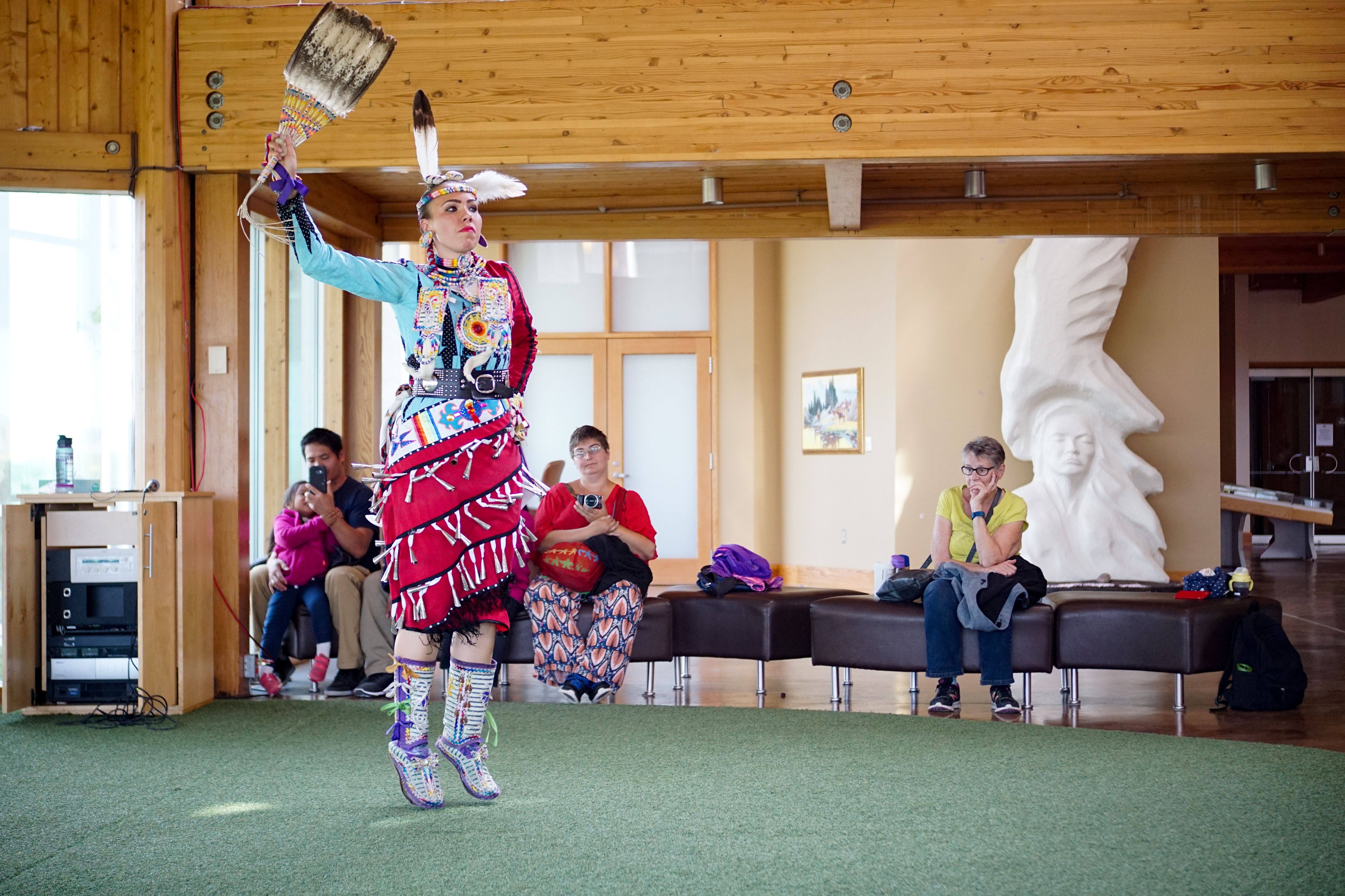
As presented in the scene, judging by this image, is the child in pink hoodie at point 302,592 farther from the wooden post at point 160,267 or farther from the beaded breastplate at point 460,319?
the beaded breastplate at point 460,319

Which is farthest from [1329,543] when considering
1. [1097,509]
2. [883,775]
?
[883,775]

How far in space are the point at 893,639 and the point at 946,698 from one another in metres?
0.32

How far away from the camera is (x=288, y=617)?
17.7ft

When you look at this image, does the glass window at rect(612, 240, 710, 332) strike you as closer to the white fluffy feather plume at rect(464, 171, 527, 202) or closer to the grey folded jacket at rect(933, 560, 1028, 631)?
the grey folded jacket at rect(933, 560, 1028, 631)

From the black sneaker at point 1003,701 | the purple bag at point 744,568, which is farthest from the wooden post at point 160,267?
the black sneaker at point 1003,701

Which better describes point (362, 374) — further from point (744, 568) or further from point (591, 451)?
point (744, 568)

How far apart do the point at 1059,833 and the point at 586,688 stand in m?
2.48

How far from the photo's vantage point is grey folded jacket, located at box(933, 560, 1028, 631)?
473 centimetres

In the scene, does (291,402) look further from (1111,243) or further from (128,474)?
(1111,243)

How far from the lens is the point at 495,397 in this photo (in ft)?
10.1

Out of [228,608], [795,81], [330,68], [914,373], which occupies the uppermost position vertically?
[795,81]

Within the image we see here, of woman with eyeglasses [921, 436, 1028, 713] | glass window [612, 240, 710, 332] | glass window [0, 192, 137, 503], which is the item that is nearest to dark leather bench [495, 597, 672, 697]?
woman with eyeglasses [921, 436, 1028, 713]

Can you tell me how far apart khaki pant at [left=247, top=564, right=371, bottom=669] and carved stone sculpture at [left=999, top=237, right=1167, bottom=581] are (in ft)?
17.6

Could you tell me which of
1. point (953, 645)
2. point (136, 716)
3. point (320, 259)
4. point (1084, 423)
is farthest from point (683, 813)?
point (1084, 423)
